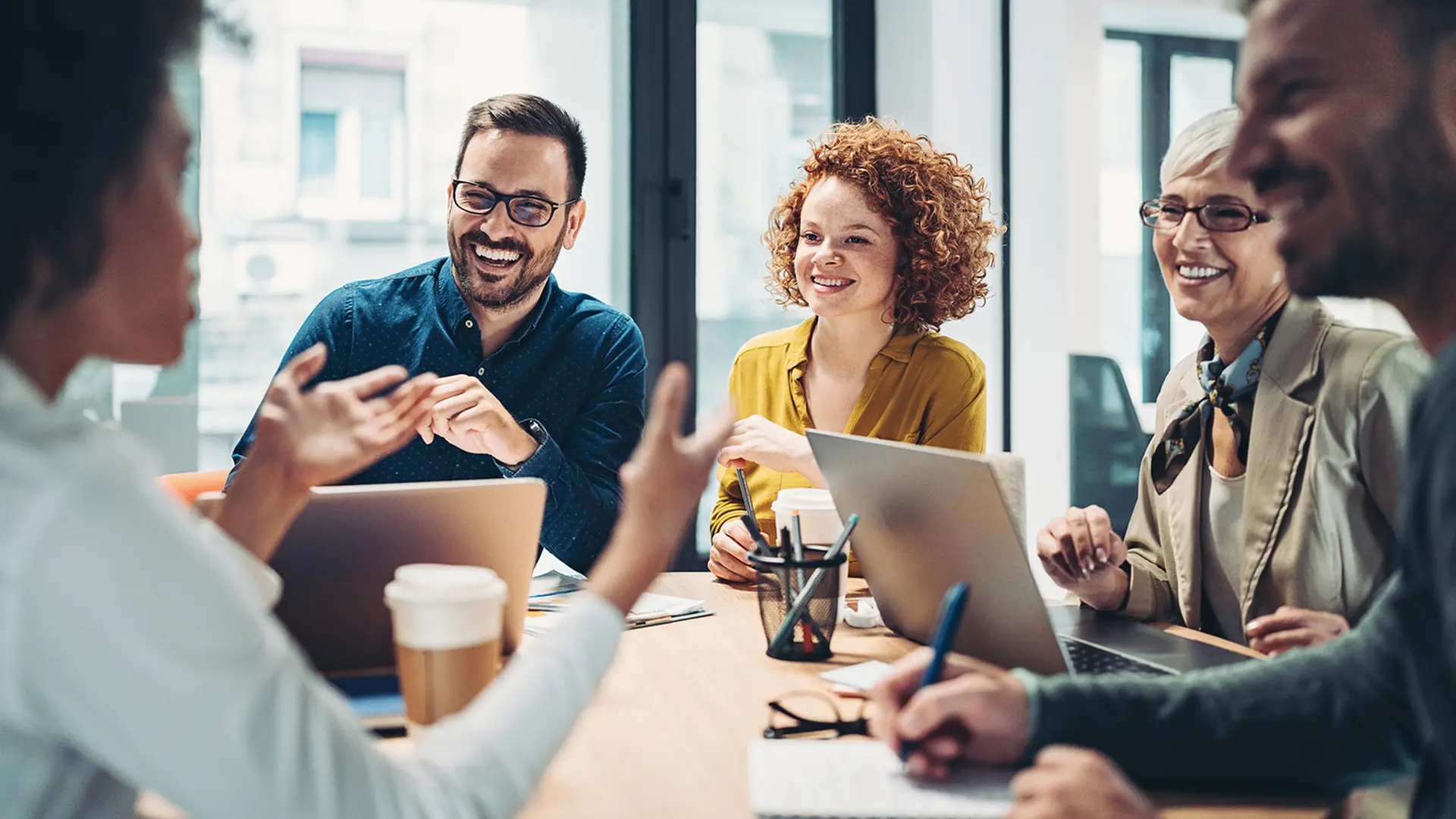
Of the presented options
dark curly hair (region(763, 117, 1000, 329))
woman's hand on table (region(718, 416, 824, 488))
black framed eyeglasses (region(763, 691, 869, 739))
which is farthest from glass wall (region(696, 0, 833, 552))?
Result: black framed eyeglasses (region(763, 691, 869, 739))

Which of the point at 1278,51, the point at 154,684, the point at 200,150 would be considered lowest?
the point at 154,684

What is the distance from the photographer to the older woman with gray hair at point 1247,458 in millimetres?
1550

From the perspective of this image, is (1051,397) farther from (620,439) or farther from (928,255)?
(620,439)

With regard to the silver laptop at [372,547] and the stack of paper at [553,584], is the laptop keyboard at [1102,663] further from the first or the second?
the stack of paper at [553,584]

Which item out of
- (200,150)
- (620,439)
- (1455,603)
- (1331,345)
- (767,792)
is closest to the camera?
(1455,603)

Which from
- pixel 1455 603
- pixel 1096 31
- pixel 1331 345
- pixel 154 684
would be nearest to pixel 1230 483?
pixel 1331 345

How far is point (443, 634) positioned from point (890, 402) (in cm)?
143

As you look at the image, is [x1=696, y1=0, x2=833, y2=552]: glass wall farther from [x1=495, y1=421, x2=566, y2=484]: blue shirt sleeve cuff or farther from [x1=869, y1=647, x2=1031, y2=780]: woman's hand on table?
[x1=869, y1=647, x2=1031, y2=780]: woman's hand on table

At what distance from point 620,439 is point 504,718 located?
5.12 ft

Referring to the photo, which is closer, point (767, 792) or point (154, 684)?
point (154, 684)

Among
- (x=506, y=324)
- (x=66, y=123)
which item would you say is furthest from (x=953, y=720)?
(x=506, y=324)

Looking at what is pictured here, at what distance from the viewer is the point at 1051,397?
365 cm

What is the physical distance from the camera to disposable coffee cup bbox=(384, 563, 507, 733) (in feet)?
3.39

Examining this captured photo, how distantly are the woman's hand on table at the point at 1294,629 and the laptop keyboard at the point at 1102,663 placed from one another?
7.1 inches
